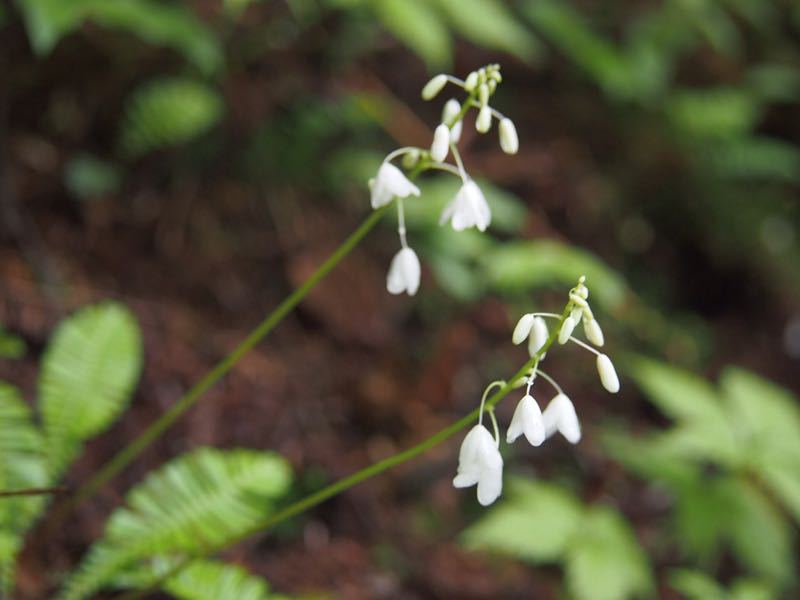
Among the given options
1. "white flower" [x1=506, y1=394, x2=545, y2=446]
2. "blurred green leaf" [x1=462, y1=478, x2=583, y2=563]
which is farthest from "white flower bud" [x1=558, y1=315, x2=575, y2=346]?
"blurred green leaf" [x1=462, y1=478, x2=583, y2=563]

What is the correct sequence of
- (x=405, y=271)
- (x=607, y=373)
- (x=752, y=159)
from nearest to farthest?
(x=607, y=373) < (x=405, y=271) < (x=752, y=159)

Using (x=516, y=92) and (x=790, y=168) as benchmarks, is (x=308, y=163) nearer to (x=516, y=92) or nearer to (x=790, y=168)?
(x=516, y=92)

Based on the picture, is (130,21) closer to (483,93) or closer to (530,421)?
(483,93)

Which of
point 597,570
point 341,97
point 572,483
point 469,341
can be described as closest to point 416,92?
point 341,97

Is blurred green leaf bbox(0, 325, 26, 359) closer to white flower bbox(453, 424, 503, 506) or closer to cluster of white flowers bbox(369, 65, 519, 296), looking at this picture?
cluster of white flowers bbox(369, 65, 519, 296)

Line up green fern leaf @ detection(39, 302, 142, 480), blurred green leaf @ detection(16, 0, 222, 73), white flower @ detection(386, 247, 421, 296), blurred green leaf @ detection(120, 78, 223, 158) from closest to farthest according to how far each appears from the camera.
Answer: white flower @ detection(386, 247, 421, 296)
green fern leaf @ detection(39, 302, 142, 480)
blurred green leaf @ detection(16, 0, 222, 73)
blurred green leaf @ detection(120, 78, 223, 158)

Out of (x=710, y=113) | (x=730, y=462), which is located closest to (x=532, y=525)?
(x=730, y=462)
